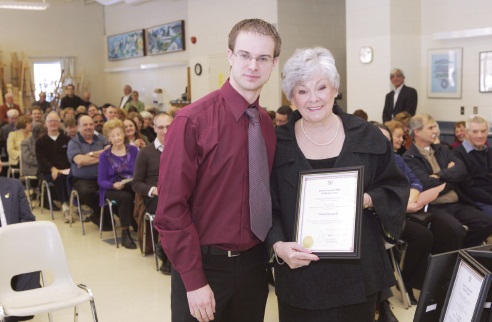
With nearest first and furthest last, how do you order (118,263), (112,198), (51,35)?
(118,263) → (112,198) → (51,35)

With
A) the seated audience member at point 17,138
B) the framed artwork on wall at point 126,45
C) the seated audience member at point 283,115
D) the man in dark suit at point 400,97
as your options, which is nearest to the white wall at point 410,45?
the man in dark suit at point 400,97

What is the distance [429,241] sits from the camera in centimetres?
438

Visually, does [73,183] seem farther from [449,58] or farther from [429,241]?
[449,58]

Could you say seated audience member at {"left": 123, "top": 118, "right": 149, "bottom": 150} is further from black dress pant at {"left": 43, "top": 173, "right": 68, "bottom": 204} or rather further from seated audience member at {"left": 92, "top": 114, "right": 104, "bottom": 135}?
seated audience member at {"left": 92, "top": 114, "right": 104, "bottom": 135}

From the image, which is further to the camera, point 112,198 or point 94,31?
point 94,31

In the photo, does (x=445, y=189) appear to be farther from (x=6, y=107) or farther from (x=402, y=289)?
(x=6, y=107)

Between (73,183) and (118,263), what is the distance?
158cm

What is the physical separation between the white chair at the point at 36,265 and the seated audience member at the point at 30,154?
4689mm

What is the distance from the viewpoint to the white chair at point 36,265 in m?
3.38

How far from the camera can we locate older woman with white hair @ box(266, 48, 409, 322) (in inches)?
81.0

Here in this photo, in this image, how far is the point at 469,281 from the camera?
5.69 feet

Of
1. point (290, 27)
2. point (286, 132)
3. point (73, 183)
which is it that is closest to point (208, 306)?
point (286, 132)

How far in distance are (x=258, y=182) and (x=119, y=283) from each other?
339 cm

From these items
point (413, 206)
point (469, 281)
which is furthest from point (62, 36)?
point (469, 281)
